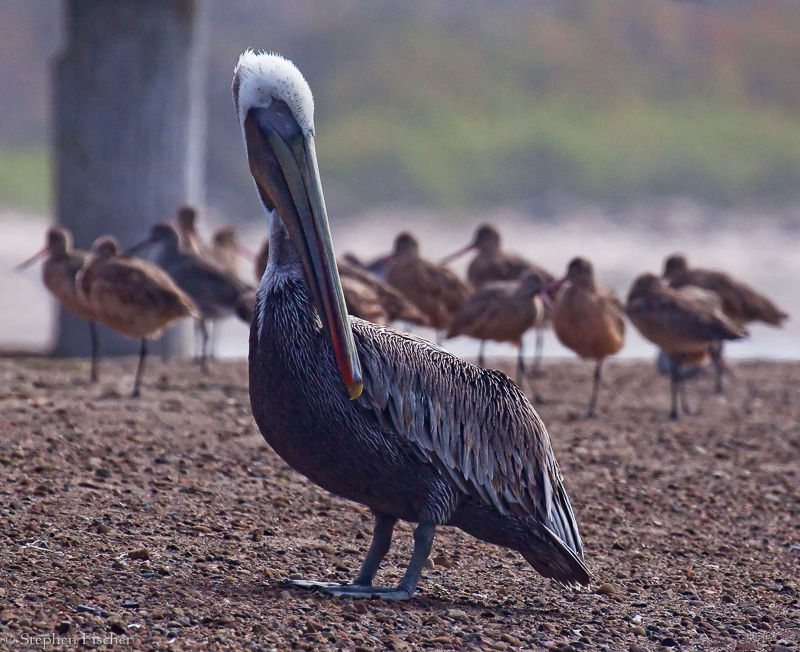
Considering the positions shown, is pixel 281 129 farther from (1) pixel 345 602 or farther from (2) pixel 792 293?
(2) pixel 792 293

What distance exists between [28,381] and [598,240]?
A: 35.8ft

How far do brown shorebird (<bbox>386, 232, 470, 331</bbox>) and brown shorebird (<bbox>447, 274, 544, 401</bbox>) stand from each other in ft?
3.30

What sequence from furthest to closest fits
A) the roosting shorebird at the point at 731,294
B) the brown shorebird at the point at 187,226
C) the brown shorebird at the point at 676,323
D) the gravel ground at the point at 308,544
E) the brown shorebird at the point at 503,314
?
the brown shorebird at the point at 187,226 < the roosting shorebird at the point at 731,294 < the brown shorebird at the point at 503,314 < the brown shorebird at the point at 676,323 < the gravel ground at the point at 308,544

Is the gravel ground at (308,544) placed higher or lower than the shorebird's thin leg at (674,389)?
lower

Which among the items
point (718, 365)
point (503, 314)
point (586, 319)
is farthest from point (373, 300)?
point (718, 365)

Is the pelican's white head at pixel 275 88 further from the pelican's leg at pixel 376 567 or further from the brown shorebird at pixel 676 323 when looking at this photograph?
the brown shorebird at pixel 676 323

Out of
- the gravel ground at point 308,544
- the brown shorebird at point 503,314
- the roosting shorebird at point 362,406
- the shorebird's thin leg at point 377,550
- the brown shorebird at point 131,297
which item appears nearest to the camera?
the gravel ground at point 308,544

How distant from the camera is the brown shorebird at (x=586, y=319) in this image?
839cm

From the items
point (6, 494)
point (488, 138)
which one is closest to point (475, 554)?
point (6, 494)

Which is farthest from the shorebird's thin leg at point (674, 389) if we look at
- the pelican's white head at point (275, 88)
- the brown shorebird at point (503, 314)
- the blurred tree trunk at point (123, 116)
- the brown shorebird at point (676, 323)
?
the pelican's white head at point (275, 88)

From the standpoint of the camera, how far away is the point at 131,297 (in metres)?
7.78

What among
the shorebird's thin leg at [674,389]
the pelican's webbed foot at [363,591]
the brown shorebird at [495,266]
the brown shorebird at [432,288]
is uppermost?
the brown shorebird at [495,266]

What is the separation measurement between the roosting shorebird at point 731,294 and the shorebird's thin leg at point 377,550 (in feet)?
21.3

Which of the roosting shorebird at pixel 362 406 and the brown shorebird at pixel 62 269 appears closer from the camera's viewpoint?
A: the roosting shorebird at pixel 362 406
